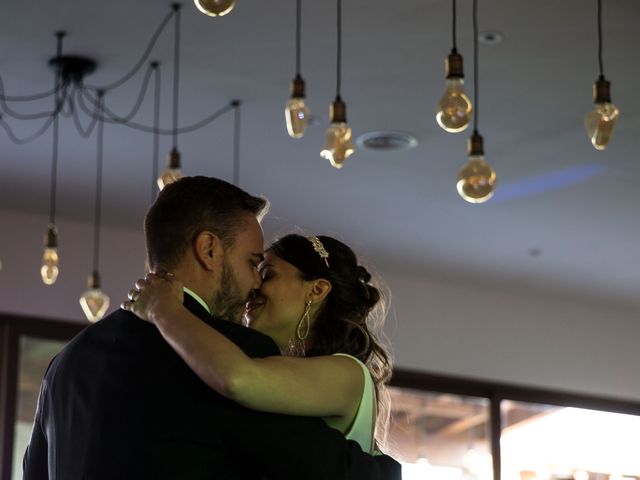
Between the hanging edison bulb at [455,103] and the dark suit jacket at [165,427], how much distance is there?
199 centimetres

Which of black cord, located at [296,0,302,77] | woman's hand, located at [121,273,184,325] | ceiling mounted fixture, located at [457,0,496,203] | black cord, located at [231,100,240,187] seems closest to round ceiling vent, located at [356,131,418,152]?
black cord, located at [231,100,240,187]

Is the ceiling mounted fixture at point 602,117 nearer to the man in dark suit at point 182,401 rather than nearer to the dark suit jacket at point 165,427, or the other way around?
the man in dark suit at point 182,401

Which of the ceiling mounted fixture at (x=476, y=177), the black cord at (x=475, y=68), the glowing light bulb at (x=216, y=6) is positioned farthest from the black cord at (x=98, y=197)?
the glowing light bulb at (x=216, y=6)

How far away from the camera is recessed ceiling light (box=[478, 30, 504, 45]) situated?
17.0ft

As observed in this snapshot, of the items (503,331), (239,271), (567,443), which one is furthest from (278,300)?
(567,443)

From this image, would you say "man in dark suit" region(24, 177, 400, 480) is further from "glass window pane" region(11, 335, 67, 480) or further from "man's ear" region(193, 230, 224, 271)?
"glass window pane" region(11, 335, 67, 480)

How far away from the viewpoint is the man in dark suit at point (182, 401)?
2.13 m

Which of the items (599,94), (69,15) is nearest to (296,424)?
(599,94)

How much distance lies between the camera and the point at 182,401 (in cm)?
215

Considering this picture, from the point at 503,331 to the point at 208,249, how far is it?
24.1 ft

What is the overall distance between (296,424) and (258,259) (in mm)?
365

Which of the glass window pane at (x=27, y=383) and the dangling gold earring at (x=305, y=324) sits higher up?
the glass window pane at (x=27, y=383)

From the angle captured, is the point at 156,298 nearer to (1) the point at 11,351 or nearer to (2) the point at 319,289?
(2) the point at 319,289

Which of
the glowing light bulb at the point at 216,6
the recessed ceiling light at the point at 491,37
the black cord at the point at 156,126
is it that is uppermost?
the black cord at the point at 156,126
